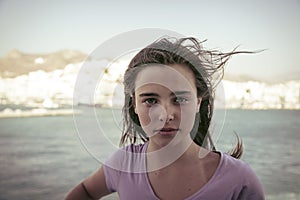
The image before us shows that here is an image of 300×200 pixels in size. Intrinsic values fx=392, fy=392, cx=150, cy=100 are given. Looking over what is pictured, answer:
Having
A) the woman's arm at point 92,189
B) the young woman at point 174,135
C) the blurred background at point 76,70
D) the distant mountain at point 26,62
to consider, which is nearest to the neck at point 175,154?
Answer: the young woman at point 174,135

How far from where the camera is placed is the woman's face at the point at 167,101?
627mm

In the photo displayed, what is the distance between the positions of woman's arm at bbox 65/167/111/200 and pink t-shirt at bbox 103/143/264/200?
30mm

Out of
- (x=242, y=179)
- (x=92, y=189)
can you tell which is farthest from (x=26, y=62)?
(x=242, y=179)

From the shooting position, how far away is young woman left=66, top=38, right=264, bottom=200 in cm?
64

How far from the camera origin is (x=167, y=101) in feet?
2.07

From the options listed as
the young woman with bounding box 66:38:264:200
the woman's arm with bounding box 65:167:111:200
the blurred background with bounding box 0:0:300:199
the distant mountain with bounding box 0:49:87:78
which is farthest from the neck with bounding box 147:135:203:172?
the distant mountain with bounding box 0:49:87:78

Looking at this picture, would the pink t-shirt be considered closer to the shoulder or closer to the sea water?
the shoulder

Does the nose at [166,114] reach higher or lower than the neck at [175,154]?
higher

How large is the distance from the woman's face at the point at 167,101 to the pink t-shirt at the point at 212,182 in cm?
9

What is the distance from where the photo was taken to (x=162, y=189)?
0.69m

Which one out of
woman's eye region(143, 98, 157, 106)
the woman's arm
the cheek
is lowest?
the woman's arm

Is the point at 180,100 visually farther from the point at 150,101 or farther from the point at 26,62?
the point at 26,62

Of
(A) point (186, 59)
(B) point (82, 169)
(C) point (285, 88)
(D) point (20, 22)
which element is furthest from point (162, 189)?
(D) point (20, 22)

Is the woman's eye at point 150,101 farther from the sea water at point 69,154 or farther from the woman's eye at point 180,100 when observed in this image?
the sea water at point 69,154
